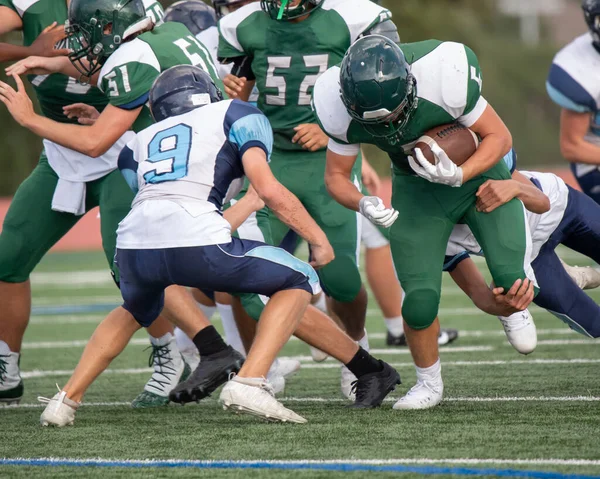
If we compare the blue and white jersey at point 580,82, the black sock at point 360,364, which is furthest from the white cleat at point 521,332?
the blue and white jersey at point 580,82

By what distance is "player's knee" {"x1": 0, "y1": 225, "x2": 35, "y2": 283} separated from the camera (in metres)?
4.73

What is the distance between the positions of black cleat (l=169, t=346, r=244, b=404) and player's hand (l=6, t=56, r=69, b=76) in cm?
135

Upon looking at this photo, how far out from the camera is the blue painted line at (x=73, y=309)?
8672 mm

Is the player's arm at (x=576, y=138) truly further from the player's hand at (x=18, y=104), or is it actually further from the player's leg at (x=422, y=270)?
the player's hand at (x=18, y=104)

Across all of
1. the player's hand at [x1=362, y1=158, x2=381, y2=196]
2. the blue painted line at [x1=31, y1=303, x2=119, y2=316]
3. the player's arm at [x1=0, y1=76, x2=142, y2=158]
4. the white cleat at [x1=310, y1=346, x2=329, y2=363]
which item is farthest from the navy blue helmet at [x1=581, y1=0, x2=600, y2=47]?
the blue painted line at [x1=31, y1=303, x2=119, y2=316]

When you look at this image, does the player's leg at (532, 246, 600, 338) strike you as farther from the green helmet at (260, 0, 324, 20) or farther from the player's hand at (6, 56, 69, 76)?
the player's hand at (6, 56, 69, 76)

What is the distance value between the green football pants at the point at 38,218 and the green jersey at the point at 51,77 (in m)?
0.32

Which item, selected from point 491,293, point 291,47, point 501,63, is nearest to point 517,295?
point 491,293

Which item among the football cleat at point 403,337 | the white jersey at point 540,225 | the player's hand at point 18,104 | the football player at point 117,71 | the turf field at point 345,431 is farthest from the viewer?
the football cleat at point 403,337

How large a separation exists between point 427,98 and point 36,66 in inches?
64.2

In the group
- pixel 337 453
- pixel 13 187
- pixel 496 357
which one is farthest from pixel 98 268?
pixel 337 453

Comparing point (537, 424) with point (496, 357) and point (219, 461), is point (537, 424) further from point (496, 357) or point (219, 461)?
point (496, 357)

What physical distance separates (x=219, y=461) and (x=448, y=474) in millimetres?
689

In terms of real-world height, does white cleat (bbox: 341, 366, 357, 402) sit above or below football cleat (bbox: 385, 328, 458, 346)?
above
